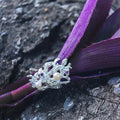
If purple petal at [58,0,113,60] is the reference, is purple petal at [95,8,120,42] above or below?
below

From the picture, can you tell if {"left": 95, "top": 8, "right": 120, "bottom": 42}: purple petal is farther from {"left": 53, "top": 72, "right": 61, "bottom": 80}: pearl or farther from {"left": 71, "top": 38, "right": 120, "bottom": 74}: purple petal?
{"left": 53, "top": 72, "right": 61, "bottom": 80}: pearl

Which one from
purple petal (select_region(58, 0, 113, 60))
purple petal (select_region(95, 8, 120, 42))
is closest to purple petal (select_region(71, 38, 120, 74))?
purple petal (select_region(58, 0, 113, 60))

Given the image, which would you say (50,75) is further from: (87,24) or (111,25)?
(111,25)

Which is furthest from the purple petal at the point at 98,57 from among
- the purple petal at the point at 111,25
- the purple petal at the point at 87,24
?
the purple petal at the point at 111,25

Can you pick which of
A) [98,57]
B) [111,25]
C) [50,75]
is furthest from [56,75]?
[111,25]

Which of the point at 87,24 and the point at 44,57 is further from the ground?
the point at 87,24

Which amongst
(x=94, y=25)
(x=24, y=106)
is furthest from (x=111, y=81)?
(x=24, y=106)

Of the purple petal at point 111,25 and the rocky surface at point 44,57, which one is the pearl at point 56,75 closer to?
the rocky surface at point 44,57
